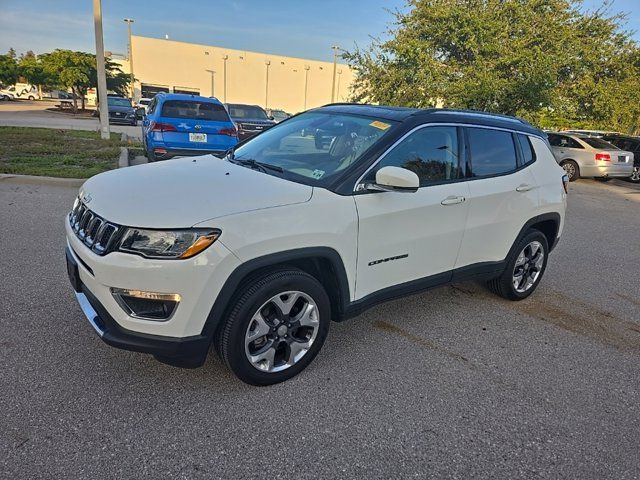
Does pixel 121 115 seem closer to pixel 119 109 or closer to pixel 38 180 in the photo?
pixel 119 109

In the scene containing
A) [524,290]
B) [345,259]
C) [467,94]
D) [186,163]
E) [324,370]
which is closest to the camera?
[345,259]

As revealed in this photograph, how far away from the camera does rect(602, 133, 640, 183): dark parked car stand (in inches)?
611

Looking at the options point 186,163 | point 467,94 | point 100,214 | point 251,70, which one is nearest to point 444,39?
point 467,94

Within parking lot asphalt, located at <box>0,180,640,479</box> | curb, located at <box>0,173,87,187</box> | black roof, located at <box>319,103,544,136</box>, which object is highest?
black roof, located at <box>319,103,544,136</box>

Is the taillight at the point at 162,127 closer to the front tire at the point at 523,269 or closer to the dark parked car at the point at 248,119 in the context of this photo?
the front tire at the point at 523,269

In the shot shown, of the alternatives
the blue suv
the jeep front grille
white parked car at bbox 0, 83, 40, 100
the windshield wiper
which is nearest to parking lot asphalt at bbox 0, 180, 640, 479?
the jeep front grille

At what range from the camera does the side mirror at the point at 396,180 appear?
113 inches

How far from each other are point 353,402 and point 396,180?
4.55 ft

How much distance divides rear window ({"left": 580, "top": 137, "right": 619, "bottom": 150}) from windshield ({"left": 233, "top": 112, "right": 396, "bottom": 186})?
13.9 metres

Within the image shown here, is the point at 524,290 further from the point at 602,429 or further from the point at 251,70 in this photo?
the point at 251,70

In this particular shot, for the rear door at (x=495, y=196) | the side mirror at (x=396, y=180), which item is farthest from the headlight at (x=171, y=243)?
the rear door at (x=495, y=196)

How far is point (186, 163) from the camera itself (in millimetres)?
3475

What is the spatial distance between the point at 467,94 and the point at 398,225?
1414 centimetres

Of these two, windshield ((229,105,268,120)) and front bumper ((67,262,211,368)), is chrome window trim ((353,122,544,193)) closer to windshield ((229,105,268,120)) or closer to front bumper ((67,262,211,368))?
front bumper ((67,262,211,368))
